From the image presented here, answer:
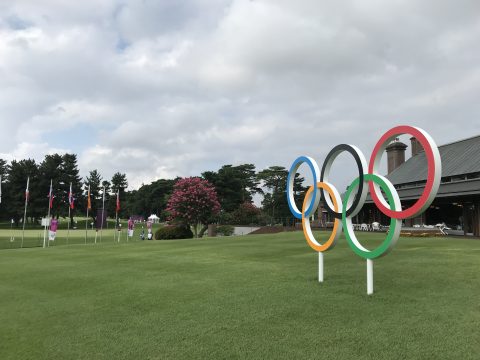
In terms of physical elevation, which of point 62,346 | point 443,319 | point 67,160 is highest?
point 67,160

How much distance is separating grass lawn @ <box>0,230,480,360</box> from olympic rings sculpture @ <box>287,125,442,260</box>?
1.15 meters

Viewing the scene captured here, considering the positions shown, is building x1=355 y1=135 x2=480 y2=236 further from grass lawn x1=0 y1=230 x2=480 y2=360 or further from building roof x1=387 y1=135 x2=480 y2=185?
grass lawn x1=0 y1=230 x2=480 y2=360

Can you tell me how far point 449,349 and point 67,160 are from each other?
8445cm

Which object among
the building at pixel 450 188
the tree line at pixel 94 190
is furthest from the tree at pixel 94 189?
the building at pixel 450 188

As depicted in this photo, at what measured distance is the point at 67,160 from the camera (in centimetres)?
7962

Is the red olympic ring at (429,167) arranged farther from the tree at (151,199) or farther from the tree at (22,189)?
the tree at (151,199)

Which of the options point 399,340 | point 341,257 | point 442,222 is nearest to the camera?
point 399,340

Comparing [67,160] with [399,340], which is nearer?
[399,340]

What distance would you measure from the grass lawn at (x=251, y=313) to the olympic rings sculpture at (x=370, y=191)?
1.15 m

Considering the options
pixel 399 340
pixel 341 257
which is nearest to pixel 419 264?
pixel 341 257

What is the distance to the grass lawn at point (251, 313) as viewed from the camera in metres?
5.15

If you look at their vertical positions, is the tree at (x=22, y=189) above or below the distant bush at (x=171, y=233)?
above

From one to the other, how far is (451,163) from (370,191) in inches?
986

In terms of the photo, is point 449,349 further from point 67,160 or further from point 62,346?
point 67,160
